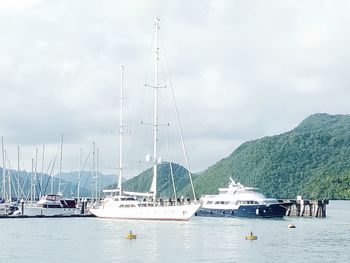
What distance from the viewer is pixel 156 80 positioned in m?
116

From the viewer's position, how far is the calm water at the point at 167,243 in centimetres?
7019

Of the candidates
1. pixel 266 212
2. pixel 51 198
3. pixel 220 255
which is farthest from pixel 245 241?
pixel 51 198

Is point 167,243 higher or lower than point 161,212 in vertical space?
lower

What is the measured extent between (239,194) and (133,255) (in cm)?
6860

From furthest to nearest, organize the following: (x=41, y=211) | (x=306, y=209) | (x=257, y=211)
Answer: (x=306, y=209), (x=41, y=211), (x=257, y=211)

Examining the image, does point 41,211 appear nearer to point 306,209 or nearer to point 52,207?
point 52,207

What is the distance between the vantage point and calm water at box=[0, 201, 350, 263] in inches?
2763

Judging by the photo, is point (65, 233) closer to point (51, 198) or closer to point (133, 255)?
point (133, 255)

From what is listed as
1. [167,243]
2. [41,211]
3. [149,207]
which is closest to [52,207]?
[41,211]

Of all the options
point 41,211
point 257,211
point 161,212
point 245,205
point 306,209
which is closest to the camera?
point 161,212

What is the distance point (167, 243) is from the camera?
8325cm

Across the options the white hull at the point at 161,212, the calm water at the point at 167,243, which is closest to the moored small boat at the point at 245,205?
the calm water at the point at 167,243

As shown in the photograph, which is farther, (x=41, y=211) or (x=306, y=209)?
(x=306, y=209)

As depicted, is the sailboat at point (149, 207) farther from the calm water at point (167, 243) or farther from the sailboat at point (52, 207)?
the sailboat at point (52, 207)
